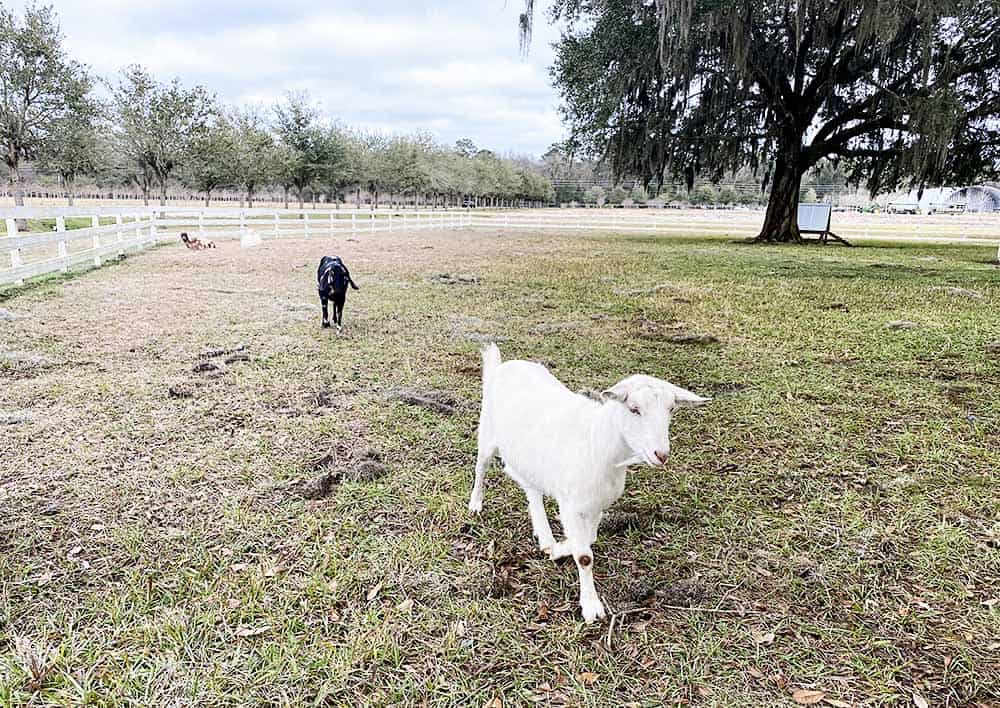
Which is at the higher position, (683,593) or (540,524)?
(540,524)

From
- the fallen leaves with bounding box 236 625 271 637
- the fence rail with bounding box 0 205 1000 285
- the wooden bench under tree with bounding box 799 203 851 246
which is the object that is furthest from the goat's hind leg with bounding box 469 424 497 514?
the wooden bench under tree with bounding box 799 203 851 246

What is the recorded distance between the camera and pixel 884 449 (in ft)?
11.1

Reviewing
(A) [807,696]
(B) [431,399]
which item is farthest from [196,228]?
(A) [807,696]

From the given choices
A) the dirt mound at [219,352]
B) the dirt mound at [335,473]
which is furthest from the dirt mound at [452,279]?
the dirt mound at [335,473]

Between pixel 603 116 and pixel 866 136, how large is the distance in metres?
8.35

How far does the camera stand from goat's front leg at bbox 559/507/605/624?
201 centimetres

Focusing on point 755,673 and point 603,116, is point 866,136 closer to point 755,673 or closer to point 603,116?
point 603,116

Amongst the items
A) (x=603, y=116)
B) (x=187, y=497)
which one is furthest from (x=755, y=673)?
(x=603, y=116)

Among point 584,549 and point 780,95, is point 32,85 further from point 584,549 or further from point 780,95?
point 584,549

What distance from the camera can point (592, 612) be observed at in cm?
206

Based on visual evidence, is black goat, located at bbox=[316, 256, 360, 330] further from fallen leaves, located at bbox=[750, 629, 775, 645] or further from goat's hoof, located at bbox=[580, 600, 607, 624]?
fallen leaves, located at bbox=[750, 629, 775, 645]

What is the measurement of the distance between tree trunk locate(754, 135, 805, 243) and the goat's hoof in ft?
65.2

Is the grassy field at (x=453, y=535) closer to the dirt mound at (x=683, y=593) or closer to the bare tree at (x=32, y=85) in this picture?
the dirt mound at (x=683, y=593)

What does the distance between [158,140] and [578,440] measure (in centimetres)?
3263
